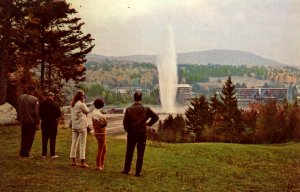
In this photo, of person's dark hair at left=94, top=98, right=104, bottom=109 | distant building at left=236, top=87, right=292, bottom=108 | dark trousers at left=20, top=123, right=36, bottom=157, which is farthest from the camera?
distant building at left=236, top=87, right=292, bottom=108

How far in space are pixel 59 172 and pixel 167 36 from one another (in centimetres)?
663

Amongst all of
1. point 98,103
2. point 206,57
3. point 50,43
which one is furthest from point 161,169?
point 206,57

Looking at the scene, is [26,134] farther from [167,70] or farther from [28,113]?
[167,70]

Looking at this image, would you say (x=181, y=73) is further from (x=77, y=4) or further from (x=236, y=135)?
(x=236, y=135)

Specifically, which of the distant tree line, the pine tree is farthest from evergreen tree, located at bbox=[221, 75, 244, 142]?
the pine tree

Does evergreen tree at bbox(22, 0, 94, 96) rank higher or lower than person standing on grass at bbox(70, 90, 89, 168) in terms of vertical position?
higher

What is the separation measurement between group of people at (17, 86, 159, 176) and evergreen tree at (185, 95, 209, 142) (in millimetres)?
23583

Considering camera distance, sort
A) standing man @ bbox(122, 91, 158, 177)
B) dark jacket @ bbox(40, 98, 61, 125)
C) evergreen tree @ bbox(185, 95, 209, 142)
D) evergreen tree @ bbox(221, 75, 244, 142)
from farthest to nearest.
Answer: evergreen tree @ bbox(221, 75, 244, 142) < evergreen tree @ bbox(185, 95, 209, 142) < dark jacket @ bbox(40, 98, 61, 125) < standing man @ bbox(122, 91, 158, 177)

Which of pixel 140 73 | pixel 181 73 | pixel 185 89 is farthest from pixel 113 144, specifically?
pixel 185 89

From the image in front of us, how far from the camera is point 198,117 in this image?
42125 millimetres

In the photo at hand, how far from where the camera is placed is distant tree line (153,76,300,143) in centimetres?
2871

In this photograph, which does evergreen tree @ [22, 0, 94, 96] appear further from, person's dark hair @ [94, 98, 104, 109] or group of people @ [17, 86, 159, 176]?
person's dark hair @ [94, 98, 104, 109]

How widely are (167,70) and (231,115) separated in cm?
2374

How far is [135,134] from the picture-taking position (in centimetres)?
968
